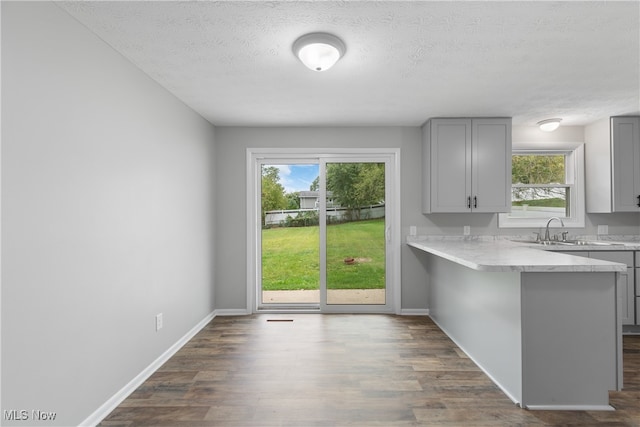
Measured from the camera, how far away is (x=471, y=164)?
3740 mm

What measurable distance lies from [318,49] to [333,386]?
2.24m

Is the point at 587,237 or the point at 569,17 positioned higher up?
the point at 569,17

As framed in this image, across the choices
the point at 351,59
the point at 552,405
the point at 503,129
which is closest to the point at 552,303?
the point at 552,405

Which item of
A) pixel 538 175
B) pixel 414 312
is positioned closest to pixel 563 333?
pixel 414 312

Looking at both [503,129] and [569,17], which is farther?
[503,129]

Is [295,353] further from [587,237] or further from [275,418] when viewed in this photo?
[587,237]

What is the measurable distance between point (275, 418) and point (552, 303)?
72.5 inches

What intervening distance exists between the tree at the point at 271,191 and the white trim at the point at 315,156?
0.14 metres

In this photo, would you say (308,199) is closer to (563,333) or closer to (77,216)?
(77,216)

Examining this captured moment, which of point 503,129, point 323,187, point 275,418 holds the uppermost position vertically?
point 503,129

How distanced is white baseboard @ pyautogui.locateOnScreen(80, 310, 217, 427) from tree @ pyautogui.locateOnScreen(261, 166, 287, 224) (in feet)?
5.39

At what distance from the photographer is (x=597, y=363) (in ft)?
6.75

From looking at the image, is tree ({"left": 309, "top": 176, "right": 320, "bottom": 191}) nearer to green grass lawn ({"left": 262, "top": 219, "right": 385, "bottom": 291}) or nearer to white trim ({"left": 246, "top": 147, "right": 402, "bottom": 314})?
white trim ({"left": 246, "top": 147, "right": 402, "bottom": 314})

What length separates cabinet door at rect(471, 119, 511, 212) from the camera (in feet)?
12.2
